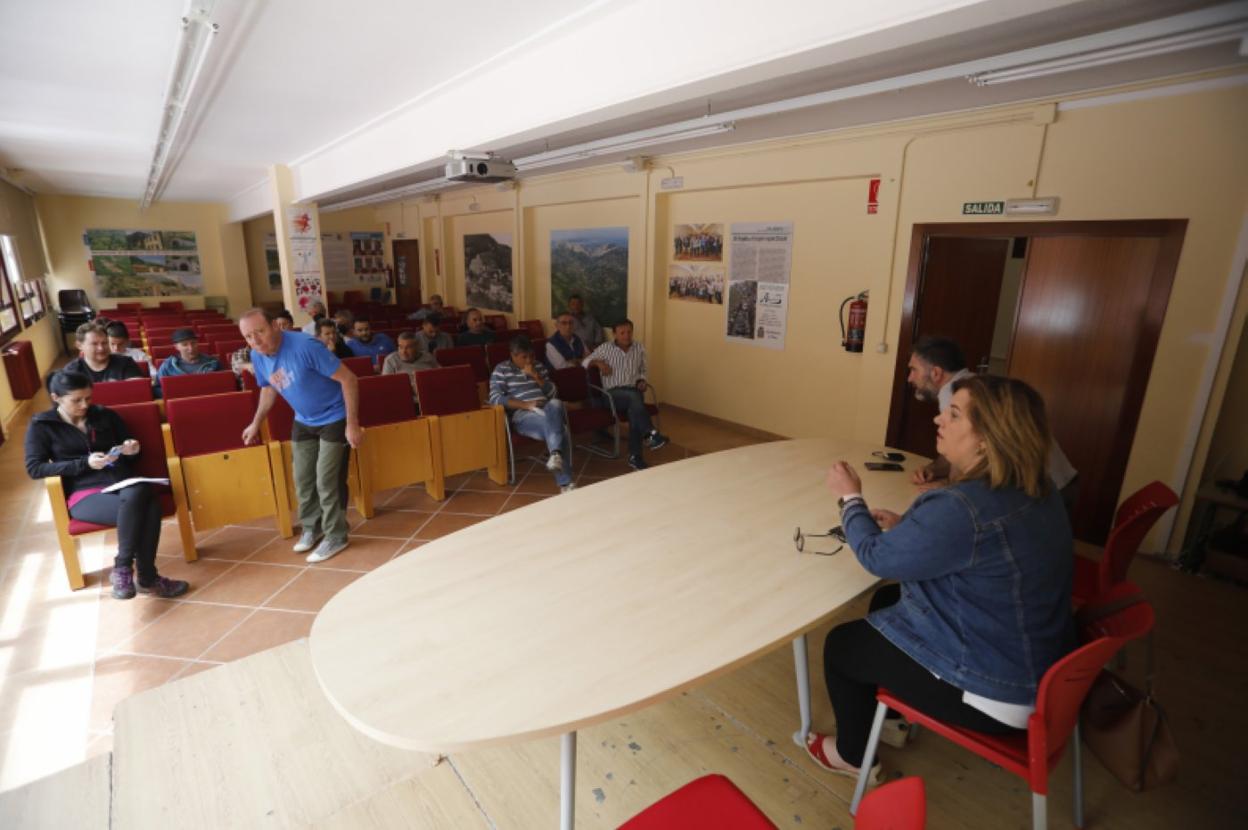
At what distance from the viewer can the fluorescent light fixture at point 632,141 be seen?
459 centimetres

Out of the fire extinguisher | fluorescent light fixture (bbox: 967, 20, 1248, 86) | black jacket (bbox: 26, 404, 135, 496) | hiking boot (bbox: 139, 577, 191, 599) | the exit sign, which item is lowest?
hiking boot (bbox: 139, 577, 191, 599)

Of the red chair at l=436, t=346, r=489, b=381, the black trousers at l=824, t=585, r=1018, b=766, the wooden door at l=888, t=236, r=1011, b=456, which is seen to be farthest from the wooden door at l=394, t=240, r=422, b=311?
the black trousers at l=824, t=585, r=1018, b=766

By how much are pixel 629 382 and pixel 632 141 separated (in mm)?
2125

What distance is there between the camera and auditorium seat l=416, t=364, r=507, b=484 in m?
4.68

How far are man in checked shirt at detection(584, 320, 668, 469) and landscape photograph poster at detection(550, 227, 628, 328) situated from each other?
2.04 meters

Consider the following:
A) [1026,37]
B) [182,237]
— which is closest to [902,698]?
[1026,37]

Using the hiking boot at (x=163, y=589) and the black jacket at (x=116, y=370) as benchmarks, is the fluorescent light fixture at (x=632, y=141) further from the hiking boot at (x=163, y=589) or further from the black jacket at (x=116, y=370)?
the hiking boot at (x=163, y=589)

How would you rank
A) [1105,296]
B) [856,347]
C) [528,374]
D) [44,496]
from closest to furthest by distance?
[1105,296], [44,496], [528,374], [856,347]

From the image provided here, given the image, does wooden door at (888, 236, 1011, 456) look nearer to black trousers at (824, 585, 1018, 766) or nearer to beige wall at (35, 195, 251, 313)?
black trousers at (824, 585, 1018, 766)

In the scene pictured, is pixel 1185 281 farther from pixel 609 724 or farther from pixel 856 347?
pixel 609 724

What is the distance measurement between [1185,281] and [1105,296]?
1.40ft

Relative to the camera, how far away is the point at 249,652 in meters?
2.84

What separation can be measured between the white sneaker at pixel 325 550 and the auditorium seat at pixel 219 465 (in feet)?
1.38

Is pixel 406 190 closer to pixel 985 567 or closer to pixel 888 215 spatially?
pixel 888 215
